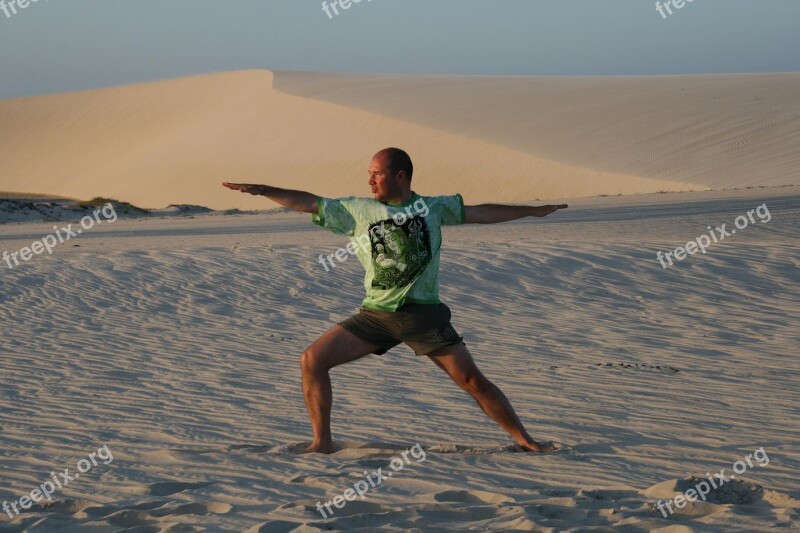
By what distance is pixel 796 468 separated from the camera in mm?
5293

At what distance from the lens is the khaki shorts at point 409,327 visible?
5.38 metres

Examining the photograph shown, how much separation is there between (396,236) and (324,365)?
77 centimetres

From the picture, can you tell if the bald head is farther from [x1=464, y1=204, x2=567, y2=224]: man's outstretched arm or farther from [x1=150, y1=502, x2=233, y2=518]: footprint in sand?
[x1=150, y1=502, x2=233, y2=518]: footprint in sand

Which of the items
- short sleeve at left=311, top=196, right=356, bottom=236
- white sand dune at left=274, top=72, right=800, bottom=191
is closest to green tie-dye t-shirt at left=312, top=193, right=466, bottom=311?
Result: short sleeve at left=311, top=196, right=356, bottom=236

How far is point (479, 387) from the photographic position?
552 centimetres

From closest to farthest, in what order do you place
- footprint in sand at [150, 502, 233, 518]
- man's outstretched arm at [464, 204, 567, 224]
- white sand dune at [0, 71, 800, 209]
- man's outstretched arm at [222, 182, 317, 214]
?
1. footprint in sand at [150, 502, 233, 518]
2. man's outstretched arm at [222, 182, 317, 214]
3. man's outstretched arm at [464, 204, 567, 224]
4. white sand dune at [0, 71, 800, 209]

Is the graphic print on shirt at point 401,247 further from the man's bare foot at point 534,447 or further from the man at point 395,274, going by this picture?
the man's bare foot at point 534,447

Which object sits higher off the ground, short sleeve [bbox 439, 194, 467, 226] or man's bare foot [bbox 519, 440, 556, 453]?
short sleeve [bbox 439, 194, 467, 226]

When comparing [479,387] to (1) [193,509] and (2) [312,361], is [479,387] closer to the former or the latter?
(2) [312,361]

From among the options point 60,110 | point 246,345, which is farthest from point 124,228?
point 60,110

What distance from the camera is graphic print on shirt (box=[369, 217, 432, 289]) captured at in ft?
17.3

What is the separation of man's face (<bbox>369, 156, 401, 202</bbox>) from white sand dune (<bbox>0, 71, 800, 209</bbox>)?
29.1m

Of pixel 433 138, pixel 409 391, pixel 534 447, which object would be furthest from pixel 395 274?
pixel 433 138

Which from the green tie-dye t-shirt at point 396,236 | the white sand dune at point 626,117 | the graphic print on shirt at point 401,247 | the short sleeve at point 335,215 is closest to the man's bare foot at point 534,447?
the green tie-dye t-shirt at point 396,236
